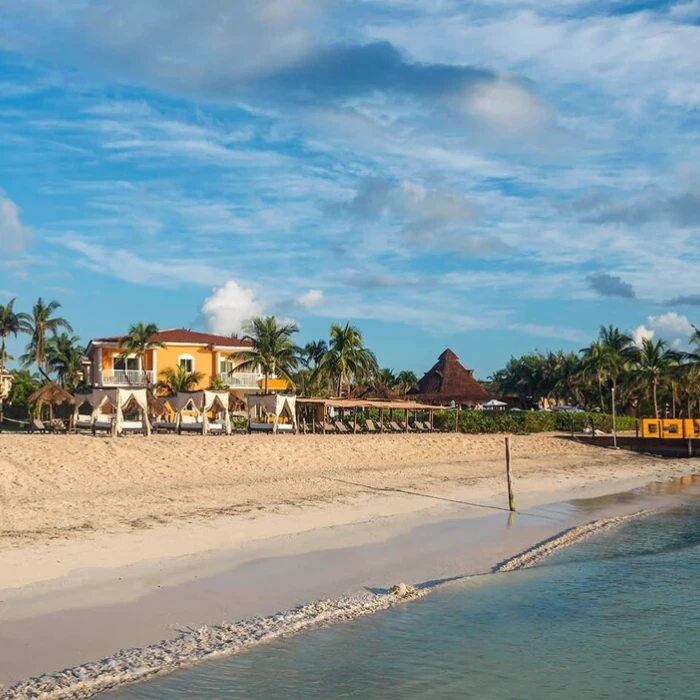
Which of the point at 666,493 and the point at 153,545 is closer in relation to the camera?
the point at 153,545

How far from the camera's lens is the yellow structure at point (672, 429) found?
43.7 metres

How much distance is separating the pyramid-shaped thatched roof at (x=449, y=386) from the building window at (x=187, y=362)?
15.0 metres

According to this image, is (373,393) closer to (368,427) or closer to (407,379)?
(368,427)

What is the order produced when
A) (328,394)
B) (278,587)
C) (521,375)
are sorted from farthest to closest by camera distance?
(521,375)
(328,394)
(278,587)

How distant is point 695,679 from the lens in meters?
9.73

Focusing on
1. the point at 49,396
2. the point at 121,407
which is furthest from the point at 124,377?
the point at 121,407

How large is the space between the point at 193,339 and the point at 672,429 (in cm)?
3076

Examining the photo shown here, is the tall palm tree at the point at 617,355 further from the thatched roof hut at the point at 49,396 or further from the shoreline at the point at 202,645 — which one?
the shoreline at the point at 202,645

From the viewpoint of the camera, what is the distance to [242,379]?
56.0m

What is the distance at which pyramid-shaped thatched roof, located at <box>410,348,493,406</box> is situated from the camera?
49.4 meters

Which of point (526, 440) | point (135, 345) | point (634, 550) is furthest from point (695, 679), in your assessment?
point (135, 345)

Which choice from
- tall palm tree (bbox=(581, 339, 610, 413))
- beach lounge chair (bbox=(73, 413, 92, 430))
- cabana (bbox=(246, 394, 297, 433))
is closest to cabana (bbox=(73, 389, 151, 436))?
beach lounge chair (bbox=(73, 413, 92, 430))

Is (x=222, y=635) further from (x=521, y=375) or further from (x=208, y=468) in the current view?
(x=521, y=375)

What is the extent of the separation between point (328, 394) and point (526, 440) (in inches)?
761
